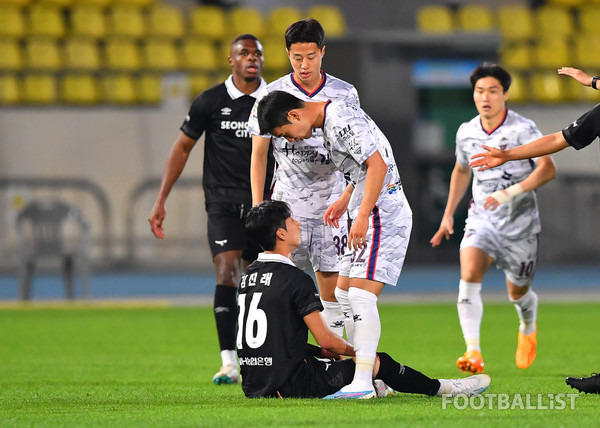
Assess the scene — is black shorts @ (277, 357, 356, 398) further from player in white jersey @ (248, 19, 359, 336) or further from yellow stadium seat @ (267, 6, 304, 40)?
yellow stadium seat @ (267, 6, 304, 40)

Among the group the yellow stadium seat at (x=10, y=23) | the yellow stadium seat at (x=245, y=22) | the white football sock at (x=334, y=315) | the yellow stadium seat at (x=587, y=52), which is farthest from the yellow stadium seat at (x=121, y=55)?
the white football sock at (x=334, y=315)

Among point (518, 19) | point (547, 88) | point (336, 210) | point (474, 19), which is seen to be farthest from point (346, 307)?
point (518, 19)

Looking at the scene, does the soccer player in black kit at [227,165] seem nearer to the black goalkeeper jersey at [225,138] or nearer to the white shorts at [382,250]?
the black goalkeeper jersey at [225,138]

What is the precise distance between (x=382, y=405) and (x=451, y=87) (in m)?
15.7

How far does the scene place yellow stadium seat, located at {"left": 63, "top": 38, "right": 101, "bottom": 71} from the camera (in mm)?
20578

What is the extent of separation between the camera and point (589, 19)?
2431 cm

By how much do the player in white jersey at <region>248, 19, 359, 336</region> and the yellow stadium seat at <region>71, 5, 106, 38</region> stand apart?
14.7 meters

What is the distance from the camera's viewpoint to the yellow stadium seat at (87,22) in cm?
2098

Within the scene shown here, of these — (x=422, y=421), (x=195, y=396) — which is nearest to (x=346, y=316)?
(x=195, y=396)

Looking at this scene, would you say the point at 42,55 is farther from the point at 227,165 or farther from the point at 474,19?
the point at 227,165

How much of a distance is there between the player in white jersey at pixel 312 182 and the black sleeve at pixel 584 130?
1374 mm

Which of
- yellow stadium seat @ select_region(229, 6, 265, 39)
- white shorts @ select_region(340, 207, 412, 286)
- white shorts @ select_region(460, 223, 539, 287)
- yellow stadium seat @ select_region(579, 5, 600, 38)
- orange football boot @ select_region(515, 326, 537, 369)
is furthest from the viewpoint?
yellow stadium seat @ select_region(579, 5, 600, 38)

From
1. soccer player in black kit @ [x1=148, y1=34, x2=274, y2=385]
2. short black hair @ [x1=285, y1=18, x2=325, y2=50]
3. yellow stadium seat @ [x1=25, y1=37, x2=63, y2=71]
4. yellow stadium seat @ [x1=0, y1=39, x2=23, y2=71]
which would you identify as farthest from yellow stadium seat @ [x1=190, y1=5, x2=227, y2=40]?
short black hair @ [x1=285, y1=18, x2=325, y2=50]

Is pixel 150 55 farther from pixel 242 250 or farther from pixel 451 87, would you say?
pixel 242 250
